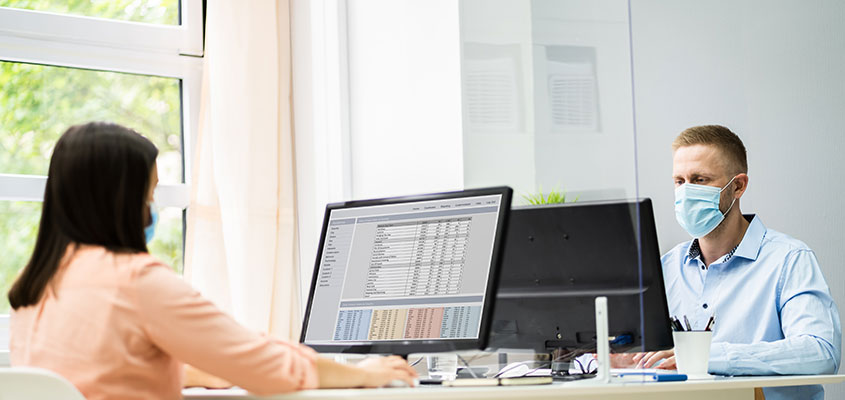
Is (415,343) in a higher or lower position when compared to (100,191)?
lower

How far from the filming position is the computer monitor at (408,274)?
5.52 feet

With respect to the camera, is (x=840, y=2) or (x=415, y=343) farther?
(x=840, y=2)

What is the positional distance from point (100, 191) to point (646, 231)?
3.49ft

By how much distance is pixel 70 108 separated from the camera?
2.84 m

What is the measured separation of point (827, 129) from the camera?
315cm

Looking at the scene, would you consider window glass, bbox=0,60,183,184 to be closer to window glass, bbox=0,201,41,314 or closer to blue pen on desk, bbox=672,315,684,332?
window glass, bbox=0,201,41,314

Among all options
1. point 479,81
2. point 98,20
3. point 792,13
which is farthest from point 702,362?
point 98,20

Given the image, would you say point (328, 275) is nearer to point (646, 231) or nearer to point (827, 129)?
point (646, 231)

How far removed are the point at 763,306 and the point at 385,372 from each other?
54.8 inches

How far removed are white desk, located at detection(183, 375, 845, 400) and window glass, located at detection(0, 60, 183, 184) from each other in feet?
4.76

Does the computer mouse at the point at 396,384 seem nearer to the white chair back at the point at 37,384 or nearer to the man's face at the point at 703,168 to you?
the white chair back at the point at 37,384

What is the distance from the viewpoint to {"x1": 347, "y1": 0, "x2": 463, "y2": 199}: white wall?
8.78 ft

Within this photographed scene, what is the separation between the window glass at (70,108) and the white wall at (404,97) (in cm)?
61

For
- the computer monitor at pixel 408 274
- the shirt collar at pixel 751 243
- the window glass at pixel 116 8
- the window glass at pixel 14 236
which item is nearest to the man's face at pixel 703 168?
the shirt collar at pixel 751 243
